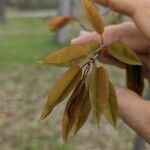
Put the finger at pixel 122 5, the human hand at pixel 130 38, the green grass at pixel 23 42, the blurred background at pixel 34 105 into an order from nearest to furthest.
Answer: the finger at pixel 122 5, the human hand at pixel 130 38, the blurred background at pixel 34 105, the green grass at pixel 23 42

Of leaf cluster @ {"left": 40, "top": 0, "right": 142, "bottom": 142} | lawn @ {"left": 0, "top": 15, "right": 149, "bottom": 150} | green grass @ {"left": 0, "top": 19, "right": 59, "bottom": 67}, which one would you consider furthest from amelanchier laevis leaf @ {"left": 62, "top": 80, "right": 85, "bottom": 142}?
green grass @ {"left": 0, "top": 19, "right": 59, "bottom": 67}

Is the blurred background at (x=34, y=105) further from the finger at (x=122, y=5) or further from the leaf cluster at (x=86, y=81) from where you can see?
the leaf cluster at (x=86, y=81)

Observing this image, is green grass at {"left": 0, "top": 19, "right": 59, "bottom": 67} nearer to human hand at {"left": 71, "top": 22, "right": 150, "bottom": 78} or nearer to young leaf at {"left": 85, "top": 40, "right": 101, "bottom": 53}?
human hand at {"left": 71, "top": 22, "right": 150, "bottom": 78}

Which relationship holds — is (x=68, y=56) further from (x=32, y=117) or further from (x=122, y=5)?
(x=32, y=117)

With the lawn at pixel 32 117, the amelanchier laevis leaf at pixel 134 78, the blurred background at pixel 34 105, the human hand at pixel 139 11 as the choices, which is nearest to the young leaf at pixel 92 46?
the human hand at pixel 139 11

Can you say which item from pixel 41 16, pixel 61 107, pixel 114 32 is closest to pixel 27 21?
pixel 41 16

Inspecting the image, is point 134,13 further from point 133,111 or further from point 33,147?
point 33,147

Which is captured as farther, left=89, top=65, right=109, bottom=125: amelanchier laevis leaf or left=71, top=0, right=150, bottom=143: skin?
left=71, top=0, right=150, bottom=143: skin

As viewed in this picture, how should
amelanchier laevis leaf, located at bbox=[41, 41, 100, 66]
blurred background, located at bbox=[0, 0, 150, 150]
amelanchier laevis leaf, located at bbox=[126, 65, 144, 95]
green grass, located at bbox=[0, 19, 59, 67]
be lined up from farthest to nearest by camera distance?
1. green grass, located at bbox=[0, 19, 59, 67]
2. blurred background, located at bbox=[0, 0, 150, 150]
3. amelanchier laevis leaf, located at bbox=[126, 65, 144, 95]
4. amelanchier laevis leaf, located at bbox=[41, 41, 100, 66]

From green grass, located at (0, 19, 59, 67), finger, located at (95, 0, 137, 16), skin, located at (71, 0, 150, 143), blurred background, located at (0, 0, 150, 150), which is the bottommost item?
green grass, located at (0, 19, 59, 67)
